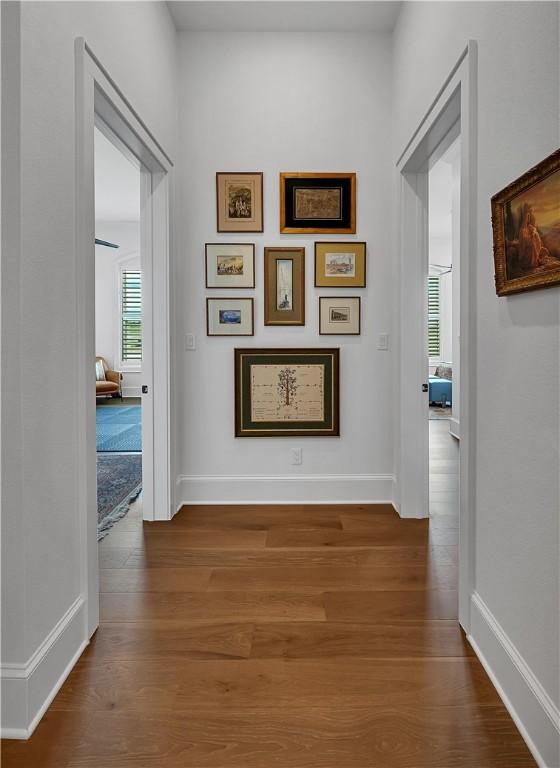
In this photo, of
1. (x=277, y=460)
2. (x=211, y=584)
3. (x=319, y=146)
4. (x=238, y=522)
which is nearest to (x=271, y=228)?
(x=319, y=146)

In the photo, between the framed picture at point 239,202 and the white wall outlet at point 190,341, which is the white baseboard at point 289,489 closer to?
the white wall outlet at point 190,341

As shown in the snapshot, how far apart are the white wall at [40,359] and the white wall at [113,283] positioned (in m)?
7.71

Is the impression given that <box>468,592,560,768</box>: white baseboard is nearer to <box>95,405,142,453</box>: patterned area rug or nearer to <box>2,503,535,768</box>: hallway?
<box>2,503,535,768</box>: hallway

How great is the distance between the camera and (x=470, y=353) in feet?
6.32

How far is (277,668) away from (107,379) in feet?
27.2

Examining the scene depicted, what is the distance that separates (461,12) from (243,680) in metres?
2.61

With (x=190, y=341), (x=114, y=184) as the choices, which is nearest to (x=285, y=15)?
(x=190, y=341)

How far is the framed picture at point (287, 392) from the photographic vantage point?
3531 mm

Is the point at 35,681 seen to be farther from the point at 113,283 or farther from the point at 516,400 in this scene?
the point at 113,283

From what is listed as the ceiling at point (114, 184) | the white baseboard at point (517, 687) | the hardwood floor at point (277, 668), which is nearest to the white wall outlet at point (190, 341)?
the hardwood floor at point (277, 668)

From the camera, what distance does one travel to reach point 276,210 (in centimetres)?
349

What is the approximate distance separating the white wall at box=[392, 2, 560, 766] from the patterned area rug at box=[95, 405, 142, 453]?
11.0ft

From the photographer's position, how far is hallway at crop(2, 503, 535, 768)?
1402 mm

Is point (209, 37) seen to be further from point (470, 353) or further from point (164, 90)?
point (470, 353)
